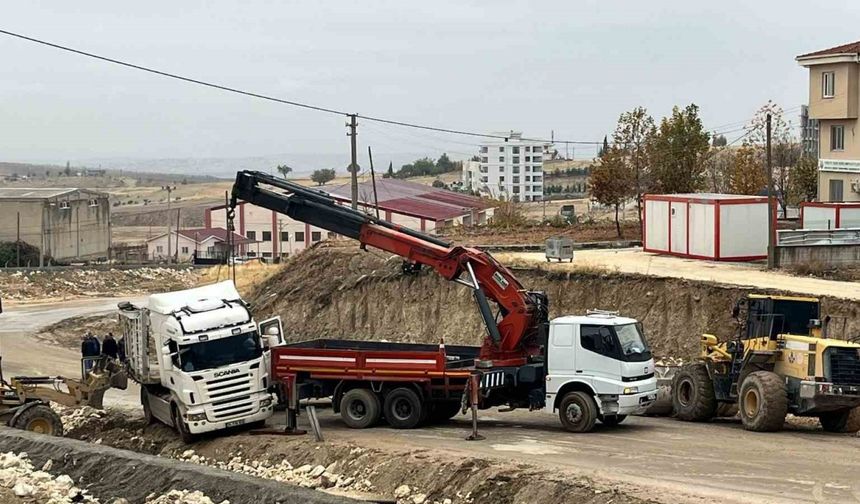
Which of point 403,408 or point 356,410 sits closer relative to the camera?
point 403,408

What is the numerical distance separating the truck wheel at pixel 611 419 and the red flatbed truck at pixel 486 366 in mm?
27

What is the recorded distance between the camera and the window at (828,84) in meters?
56.0

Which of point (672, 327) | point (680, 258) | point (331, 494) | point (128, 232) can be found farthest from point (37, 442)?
point (128, 232)

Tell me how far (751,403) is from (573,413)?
3631 mm

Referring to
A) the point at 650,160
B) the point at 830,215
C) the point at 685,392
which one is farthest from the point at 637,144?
the point at 685,392

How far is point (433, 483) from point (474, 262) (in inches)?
283

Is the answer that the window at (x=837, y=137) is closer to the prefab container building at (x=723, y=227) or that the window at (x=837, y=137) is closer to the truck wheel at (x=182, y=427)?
the prefab container building at (x=723, y=227)

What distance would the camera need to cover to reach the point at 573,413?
80.4 ft

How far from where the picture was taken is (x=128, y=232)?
171 meters

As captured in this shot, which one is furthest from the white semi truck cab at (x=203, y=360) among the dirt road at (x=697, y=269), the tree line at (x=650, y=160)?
the tree line at (x=650, y=160)

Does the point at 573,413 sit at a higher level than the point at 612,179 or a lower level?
lower

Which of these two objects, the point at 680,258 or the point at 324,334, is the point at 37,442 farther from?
the point at 680,258

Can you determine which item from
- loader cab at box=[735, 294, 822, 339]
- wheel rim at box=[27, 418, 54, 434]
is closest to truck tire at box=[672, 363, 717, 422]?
loader cab at box=[735, 294, 822, 339]

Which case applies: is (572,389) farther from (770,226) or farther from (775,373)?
(770,226)
